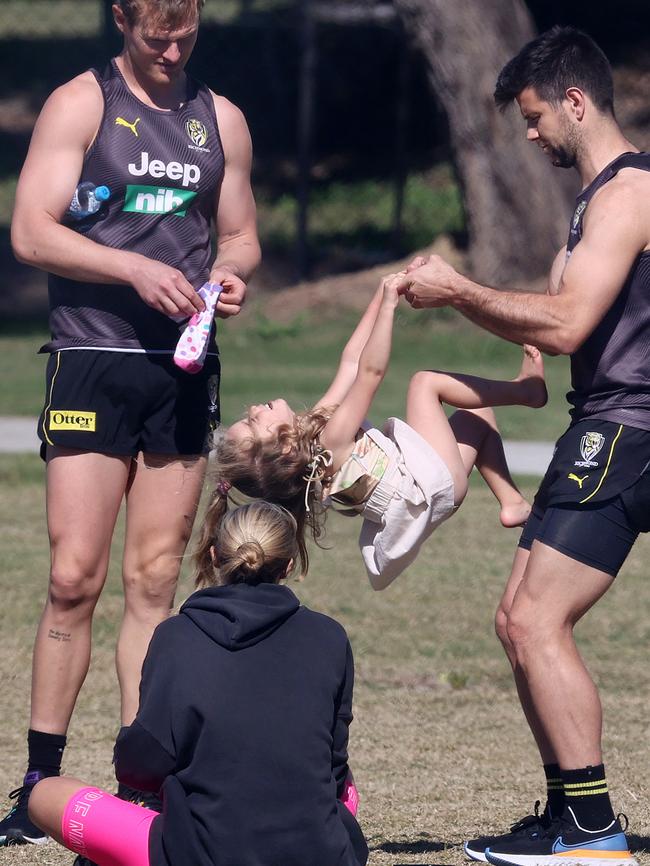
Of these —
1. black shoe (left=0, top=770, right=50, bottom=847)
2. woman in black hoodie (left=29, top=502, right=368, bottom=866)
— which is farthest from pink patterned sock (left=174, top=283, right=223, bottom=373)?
black shoe (left=0, top=770, right=50, bottom=847)

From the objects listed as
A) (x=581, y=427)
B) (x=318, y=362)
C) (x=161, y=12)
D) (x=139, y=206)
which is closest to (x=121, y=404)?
(x=139, y=206)

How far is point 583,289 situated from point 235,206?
120 centimetres

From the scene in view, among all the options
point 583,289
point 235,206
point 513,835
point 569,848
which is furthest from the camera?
point 235,206

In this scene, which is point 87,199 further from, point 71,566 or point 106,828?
point 106,828

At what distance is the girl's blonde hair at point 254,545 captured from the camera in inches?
127

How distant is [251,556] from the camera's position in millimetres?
3213

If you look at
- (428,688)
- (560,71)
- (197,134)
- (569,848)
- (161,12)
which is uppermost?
(161,12)

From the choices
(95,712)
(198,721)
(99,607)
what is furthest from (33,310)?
(198,721)

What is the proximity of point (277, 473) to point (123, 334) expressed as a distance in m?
0.74

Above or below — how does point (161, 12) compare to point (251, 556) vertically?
above

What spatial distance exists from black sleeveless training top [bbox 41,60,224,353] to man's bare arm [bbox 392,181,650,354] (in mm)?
848

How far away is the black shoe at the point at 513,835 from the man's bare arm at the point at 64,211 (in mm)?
1666

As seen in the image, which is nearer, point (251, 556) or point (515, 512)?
point (251, 556)

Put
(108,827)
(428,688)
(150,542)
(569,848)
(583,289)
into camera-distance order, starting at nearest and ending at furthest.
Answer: (108,827) → (583,289) → (569,848) → (150,542) → (428,688)
